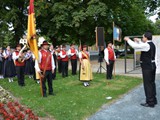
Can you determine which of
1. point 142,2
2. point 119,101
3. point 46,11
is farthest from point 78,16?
point 119,101

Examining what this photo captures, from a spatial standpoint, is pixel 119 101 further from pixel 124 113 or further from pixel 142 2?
pixel 142 2

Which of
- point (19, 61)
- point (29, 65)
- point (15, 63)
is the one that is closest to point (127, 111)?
point (19, 61)

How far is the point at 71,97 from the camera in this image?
387 inches

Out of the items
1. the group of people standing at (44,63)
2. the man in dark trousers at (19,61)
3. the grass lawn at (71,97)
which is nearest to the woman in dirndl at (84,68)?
the group of people standing at (44,63)

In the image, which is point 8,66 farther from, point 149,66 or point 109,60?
point 149,66

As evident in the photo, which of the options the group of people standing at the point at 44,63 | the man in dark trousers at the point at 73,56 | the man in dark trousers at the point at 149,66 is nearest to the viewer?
the man in dark trousers at the point at 149,66

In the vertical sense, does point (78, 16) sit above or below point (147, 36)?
above

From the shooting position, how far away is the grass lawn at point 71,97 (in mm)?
7879

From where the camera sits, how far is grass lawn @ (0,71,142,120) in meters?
7.88

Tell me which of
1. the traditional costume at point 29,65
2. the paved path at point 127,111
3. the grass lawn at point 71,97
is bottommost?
the paved path at point 127,111

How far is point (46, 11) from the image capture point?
27547 millimetres

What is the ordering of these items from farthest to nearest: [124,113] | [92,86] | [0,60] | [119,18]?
[119,18] → [0,60] → [92,86] → [124,113]

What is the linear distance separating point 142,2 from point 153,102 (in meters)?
15.7

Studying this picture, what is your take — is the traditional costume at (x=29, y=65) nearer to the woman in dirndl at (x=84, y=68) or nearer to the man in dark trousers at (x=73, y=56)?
the man in dark trousers at (x=73, y=56)
